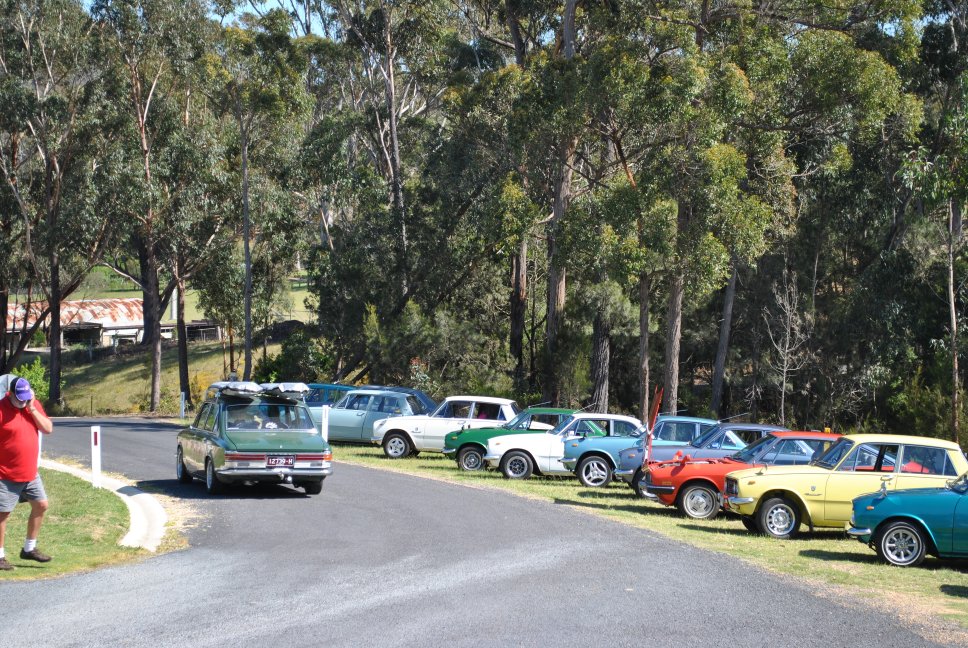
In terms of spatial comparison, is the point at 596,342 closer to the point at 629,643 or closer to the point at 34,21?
the point at 629,643

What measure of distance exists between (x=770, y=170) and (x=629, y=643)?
25651 mm

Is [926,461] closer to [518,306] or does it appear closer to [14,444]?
[14,444]

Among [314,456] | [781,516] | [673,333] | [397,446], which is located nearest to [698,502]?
[781,516]

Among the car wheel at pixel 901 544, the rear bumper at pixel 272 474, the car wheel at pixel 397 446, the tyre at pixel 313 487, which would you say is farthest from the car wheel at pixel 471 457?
the car wheel at pixel 901 544

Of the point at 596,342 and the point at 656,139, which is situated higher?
the point at 656,139

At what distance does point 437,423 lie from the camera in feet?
85.6

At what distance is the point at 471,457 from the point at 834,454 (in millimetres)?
9535

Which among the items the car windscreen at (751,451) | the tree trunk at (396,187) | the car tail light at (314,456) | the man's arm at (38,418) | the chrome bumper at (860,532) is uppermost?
the tree trunk at (396,187)

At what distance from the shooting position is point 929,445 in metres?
14.9

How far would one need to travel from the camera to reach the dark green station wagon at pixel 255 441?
1678 cm

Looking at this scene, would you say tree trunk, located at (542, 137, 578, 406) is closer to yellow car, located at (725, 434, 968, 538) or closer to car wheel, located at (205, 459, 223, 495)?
car wheel, located at (205, 459, 223, 495)

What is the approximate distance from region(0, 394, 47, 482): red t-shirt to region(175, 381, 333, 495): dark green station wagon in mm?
6131

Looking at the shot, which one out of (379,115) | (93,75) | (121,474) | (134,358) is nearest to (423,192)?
(379,115)

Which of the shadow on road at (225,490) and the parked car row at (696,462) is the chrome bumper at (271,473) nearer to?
the parked car row at (696,462)
